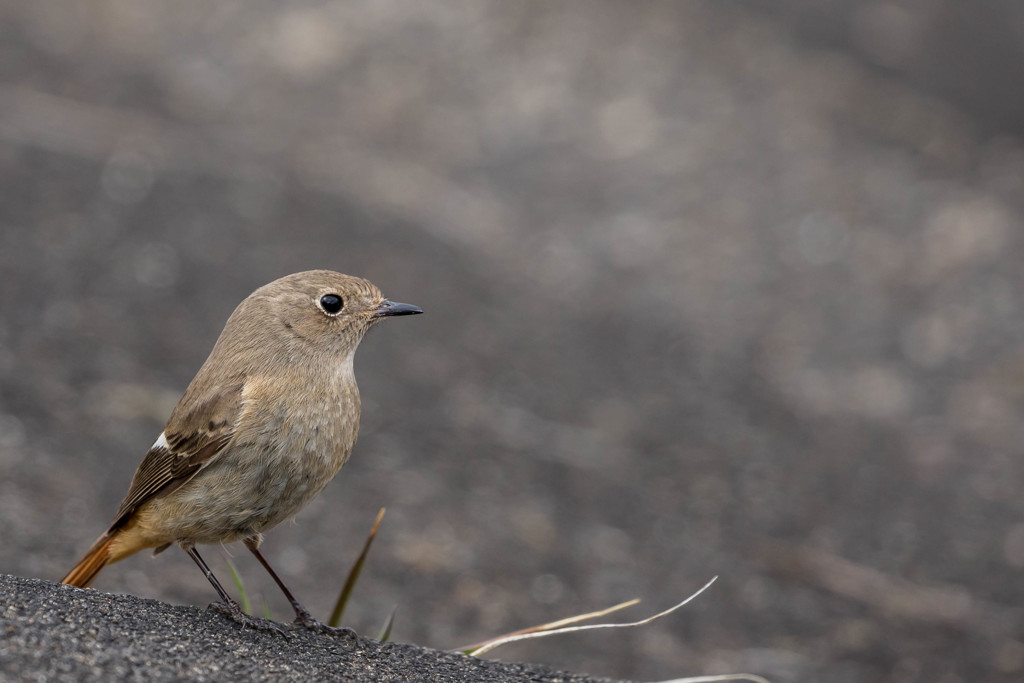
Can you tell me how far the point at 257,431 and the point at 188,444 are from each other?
0.33 metres

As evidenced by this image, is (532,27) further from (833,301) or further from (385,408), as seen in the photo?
(385,408)

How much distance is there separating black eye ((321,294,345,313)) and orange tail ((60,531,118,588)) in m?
1.22

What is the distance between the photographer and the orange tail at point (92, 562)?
4465 millimetres

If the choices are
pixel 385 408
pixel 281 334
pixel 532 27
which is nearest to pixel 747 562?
pixel 385 408

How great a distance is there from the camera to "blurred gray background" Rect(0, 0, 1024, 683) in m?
6.42

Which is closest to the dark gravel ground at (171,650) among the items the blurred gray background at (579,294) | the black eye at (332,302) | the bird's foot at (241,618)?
the bird's foot at (241,618)

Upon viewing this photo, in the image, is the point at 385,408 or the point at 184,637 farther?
the point at 385,408

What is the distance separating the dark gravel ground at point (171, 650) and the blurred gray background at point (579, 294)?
1.85m

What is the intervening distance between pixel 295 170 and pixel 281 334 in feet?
20.2

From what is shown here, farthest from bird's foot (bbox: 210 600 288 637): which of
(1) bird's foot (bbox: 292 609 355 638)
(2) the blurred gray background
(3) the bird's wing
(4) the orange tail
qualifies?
(2) the blurred gray background

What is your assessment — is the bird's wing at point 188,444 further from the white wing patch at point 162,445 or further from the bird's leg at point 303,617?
the bird's leg at point 303,617

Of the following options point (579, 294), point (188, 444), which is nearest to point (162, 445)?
point (188, 444)

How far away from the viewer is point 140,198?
8898mm

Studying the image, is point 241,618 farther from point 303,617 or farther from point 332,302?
point 332,302
